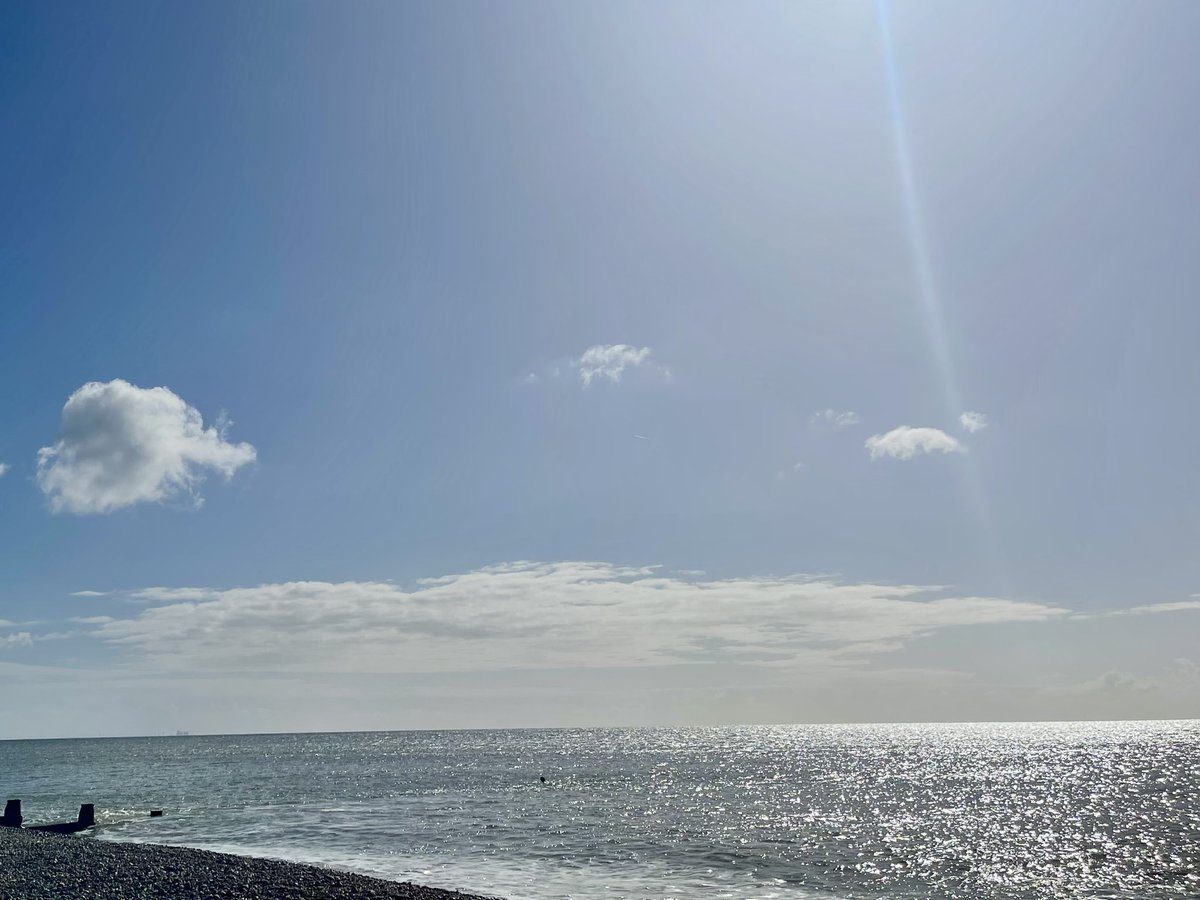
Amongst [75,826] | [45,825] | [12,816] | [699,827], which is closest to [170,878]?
[75,826]

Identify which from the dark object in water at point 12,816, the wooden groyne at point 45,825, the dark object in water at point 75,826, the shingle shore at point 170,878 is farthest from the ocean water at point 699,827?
the dark object in water at point 12,816

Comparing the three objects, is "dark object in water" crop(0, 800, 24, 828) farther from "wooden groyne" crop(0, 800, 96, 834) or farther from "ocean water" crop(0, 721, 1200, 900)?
"ocean water" crop(0, 721, 1200, 900)

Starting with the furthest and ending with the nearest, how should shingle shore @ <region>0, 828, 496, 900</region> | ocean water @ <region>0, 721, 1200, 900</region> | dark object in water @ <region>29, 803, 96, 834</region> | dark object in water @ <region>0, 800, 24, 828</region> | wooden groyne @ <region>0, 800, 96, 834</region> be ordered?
dark object in water @ <region>0, 800, 24, 828</region> → wooden groyne @ <region>0, 800, 96, 834</region> → dark object in water @ <region>29, 803, 96, 834</region> → ocean water @ <region>0, 721, 1200, 900</region> → shingle shore @ <region>0, 828, 496, 900</region>

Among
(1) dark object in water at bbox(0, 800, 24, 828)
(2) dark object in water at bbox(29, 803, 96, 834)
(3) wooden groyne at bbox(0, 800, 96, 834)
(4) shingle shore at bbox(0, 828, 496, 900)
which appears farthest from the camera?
(1) dark object in water at bbox(0, 800, 24, 828)

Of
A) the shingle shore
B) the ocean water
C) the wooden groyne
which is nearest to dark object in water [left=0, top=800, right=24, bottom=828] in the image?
the wooden groyne

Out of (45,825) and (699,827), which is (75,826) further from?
(699,827)

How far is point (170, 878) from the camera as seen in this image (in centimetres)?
3456

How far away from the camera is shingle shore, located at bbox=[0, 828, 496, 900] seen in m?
31.5

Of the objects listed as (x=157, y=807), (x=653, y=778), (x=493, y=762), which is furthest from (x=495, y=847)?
(x=493, y=762)

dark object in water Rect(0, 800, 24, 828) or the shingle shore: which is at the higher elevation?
the shingle shore

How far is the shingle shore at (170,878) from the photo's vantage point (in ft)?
103

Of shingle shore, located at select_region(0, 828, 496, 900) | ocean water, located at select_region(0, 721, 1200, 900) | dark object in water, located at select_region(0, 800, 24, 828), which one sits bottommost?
ocean water, located at select_region(0, 721, 1200, 900)

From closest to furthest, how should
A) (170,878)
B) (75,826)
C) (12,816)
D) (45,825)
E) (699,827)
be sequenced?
(170,878) → (12,816) → (75,826) → (45,825) → (699,827)

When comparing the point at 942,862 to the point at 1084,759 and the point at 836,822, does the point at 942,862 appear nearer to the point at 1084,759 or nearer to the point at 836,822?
the point at 836,822
